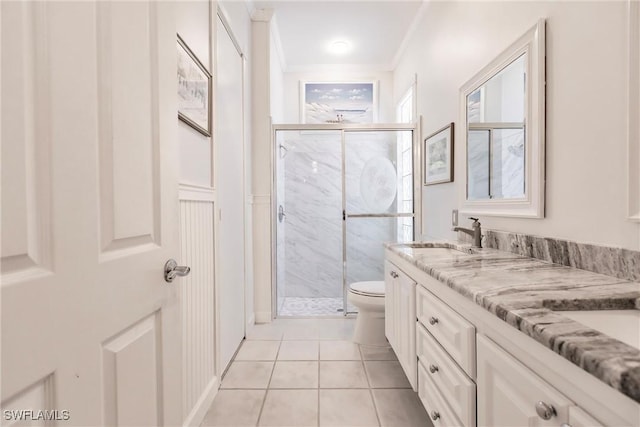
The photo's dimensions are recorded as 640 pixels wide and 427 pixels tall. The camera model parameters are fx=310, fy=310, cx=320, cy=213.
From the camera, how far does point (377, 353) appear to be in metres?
2.25

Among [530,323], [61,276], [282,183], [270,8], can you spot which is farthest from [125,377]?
[270,8]

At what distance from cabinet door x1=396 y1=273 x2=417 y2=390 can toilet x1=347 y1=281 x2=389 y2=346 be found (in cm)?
53

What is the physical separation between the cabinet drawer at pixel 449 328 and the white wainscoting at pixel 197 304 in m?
1.03

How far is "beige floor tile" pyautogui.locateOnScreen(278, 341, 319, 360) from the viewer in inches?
87.0

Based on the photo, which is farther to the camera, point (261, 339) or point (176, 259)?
point (261, 339)

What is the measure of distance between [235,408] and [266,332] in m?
1.04

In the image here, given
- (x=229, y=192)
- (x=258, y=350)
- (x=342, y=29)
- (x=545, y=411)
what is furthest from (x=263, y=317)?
(x=342, y=29)

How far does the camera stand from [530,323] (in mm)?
608

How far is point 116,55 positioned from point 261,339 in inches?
91.5

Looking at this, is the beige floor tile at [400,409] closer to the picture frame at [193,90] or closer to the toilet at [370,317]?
the toilet at [370,317]

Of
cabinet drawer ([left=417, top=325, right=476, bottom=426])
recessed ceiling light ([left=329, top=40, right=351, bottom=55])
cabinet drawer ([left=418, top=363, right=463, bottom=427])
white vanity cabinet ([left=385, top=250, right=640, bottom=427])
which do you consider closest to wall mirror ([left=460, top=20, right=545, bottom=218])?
white vanity cabinet ([left=385, top=250, right=640, bottom=427])

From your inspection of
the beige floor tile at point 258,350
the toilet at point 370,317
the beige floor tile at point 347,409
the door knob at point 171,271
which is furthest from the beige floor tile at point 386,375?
the door knob at point 171,271

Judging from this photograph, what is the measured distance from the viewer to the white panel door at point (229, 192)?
1.88m

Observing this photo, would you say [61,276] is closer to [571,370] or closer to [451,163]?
[571,370]
